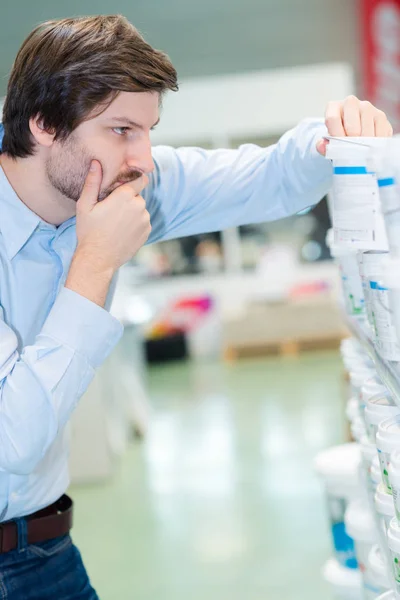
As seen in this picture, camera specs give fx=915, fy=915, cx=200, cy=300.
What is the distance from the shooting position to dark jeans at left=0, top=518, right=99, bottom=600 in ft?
6.13

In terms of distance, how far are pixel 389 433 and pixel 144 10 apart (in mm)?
6704

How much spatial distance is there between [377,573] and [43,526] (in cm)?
74

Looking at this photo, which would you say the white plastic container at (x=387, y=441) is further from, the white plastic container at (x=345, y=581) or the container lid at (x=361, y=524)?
the white plastic container at (x=345, y=581)

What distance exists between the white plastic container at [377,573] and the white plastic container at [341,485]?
41cm

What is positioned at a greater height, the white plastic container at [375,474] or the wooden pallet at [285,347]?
the white plastic container at [375,474]

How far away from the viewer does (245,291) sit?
11.7 metres

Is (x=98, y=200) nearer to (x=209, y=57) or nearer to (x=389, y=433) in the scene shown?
(x=389, y=433)

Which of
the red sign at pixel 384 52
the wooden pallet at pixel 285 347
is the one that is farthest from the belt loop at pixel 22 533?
the wooden pallet at pixel 285 347

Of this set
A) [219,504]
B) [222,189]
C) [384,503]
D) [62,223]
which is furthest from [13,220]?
[219,504]

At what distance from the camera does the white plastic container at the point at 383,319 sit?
1343mm

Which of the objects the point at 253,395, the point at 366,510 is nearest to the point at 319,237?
the point at 253,395

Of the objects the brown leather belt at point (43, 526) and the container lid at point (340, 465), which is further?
the container lid at point (340, 465)

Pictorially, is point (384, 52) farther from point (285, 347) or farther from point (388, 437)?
point (388, 437)

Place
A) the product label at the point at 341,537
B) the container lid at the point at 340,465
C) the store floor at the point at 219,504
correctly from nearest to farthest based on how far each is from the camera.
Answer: the container lid at the point at 340,465, the product label at the point at 341,537, the store floor at the point at 219,504
